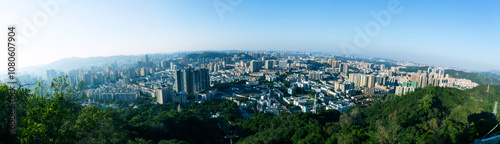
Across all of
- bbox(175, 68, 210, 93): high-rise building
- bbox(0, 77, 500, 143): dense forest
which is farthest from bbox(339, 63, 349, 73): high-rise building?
bbox(175, 68, 210, 93): high-rise building

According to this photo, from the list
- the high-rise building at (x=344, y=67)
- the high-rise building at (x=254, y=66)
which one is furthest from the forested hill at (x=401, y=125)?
the high-rise building at (x=254, y=66)

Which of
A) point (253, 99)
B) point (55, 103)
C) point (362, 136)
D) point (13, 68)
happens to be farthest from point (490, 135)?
point (253, 99)

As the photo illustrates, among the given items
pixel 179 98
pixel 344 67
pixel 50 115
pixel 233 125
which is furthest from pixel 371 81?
pixel 50 115

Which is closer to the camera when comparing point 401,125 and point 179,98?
point 401,125

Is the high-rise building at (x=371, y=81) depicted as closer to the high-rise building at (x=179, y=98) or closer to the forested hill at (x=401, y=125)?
the forested hill at (x=401, y=125)

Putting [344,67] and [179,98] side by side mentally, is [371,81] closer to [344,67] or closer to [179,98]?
[344,67]

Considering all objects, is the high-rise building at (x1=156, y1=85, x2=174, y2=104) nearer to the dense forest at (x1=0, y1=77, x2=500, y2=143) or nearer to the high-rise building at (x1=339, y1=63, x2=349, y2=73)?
the dense forest at (x1=0, y1=77, x2=500, y2=143)

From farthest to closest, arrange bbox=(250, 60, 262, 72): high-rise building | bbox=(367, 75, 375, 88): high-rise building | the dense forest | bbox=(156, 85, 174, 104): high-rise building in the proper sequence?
1. bbox=(250, 60, 262, 72): high-rise building
2. bbox=(367, 75, 375, 88): high-rise building
3. bbox=(156, 85, 174, 104): high-rise building
4. the dense forest
